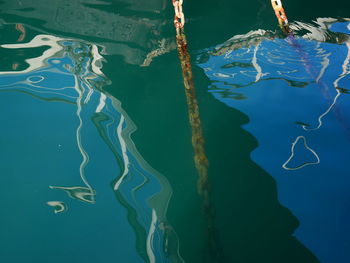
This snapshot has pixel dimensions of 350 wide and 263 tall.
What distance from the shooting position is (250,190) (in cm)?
99

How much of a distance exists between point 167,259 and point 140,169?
33 centimetres

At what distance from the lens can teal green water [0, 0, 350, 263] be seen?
0.85 metres

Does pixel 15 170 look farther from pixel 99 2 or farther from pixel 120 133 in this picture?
pixel 99 2

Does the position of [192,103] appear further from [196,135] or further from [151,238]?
[151,238]

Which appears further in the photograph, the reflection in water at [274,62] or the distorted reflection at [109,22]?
the distorted reflection at [109,22]

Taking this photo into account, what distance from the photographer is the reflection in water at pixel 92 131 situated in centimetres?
89

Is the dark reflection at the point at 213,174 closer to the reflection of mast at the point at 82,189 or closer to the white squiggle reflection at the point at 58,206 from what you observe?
the reflection of mast at the point at 82,189

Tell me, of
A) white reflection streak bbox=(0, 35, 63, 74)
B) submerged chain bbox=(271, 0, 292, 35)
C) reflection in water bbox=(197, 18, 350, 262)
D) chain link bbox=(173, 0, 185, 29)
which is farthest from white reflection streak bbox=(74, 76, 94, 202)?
submerged chain bbox=(271, 0, 292, 35)

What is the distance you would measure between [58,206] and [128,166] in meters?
0.25

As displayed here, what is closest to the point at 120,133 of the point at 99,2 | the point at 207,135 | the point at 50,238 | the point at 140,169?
the point at 140,169

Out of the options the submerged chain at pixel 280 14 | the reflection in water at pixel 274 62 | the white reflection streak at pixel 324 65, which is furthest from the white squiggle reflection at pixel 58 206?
the submerged chain at pixel 280 14

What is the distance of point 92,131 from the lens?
119 cm

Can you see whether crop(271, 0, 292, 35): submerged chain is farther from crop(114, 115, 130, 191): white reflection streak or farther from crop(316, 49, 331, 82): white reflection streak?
crop(114, 115, 130, 191): white reflection streak

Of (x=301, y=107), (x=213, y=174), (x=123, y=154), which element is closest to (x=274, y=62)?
(x=301, y=107)
